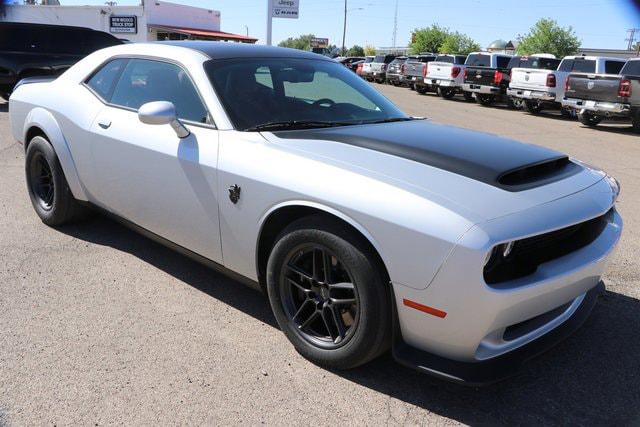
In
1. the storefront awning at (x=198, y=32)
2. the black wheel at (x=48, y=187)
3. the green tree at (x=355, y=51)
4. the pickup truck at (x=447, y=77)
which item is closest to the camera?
the black wheel at (x=48, y=187)

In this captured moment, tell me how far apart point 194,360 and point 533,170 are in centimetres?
204

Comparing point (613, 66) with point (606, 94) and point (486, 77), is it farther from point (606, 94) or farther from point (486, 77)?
point (486, 77)

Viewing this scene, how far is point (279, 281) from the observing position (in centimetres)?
296

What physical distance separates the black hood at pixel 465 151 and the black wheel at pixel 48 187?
2294 millimetres

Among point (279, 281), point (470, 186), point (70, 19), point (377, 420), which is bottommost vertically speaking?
point (377, 420)

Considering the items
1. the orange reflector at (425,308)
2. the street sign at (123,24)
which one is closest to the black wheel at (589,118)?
the orange reflector at (425,308)

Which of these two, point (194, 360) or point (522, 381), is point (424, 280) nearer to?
point (522, 381)

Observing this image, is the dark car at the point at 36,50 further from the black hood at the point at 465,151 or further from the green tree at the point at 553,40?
the green tree at the point at 553,40

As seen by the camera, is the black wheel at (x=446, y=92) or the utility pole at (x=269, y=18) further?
the black wheel at (x=446, y=92)

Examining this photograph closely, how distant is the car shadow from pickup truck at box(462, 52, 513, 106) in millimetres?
17747

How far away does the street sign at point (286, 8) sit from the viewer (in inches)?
827

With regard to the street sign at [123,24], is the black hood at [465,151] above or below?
below

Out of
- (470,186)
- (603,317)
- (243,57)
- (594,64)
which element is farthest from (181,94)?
(594,64)

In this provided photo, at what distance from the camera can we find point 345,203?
2555mm
